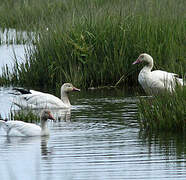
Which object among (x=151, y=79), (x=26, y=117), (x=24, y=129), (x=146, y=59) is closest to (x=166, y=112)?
(x=24, y=129)

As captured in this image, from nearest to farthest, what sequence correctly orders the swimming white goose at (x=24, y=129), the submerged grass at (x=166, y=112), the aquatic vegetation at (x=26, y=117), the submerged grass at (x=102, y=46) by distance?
the submerged grass at (x=166, y=112) → the swimming white goose at (x=24, y=129) → the aquatic vegetation at (x=26, y=117) → the submerged grass at (x=102, y=46)

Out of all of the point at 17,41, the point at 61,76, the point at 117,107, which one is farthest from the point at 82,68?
the point at 17,41

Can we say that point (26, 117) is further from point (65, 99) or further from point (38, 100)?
point (65, 99)

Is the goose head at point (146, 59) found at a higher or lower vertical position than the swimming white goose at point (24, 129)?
higher

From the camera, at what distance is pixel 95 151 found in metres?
8.91

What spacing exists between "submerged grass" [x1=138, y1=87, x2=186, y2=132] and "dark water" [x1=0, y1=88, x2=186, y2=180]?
20 centimetres

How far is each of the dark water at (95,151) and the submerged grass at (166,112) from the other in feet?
0.67

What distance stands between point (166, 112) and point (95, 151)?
5.03 ft

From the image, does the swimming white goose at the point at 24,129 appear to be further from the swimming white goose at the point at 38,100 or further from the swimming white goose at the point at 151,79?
the swimming white goose at the point at 151,79

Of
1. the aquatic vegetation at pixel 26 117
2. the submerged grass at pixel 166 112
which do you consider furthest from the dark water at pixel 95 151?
the aquatic vegetation at pixel 26 117

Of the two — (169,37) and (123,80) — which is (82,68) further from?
(169,37)

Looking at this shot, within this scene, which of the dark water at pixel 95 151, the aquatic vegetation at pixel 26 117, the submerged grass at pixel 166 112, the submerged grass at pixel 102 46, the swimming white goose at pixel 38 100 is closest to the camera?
the dark water at pixel 95 151

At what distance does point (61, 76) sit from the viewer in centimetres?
1619

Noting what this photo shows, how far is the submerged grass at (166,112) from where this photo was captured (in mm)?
9812
